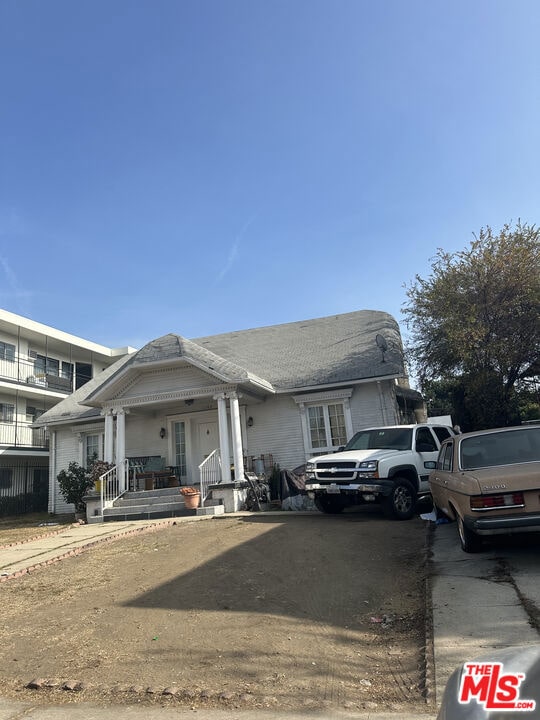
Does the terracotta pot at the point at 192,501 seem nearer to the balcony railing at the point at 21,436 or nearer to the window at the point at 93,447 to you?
the window at the point at 93,447

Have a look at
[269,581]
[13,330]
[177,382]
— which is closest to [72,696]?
[269,581]

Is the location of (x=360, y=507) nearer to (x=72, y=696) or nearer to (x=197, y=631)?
(x=197, y=631)

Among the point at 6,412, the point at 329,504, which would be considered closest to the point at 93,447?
the point at 6,412

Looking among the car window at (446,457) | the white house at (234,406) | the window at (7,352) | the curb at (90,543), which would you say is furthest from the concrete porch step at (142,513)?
the window at (7,352)

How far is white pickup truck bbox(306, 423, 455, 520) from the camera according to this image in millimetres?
10117

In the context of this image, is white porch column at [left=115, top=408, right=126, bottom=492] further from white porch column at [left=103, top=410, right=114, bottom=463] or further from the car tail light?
the car tail light

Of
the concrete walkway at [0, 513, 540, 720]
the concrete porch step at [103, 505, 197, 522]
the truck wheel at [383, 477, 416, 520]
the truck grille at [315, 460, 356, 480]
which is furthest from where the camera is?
the concrete porch step at [103, 505, 197, 522]

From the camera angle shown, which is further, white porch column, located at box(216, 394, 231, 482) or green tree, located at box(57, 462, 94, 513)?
green tree, located at box(57, 462, 94, 513)

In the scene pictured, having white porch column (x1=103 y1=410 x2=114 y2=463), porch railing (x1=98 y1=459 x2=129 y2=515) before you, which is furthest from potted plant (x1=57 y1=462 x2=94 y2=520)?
porch railing (x1=98 y1=459 x2=129 y2=515)

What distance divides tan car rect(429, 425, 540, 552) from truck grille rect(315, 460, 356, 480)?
221cm

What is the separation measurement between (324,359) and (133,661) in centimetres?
1382

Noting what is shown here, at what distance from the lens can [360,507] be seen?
12359mm

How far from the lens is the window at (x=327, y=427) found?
54.0ft

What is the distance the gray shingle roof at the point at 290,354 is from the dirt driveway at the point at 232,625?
730 cm
